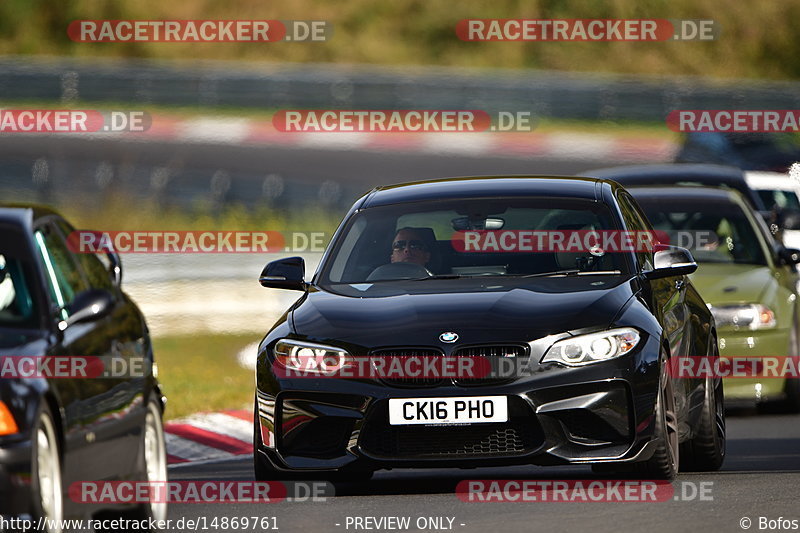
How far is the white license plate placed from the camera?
8.77m

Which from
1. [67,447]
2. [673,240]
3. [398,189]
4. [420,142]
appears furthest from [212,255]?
[420,142]

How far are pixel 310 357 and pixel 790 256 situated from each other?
612cm

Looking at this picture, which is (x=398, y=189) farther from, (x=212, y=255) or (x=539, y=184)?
(x=212, y=255)

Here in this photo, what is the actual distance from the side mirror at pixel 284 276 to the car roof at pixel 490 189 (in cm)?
62

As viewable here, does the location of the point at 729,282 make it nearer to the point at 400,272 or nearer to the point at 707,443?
the point at 707,443

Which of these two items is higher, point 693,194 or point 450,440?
point 693,194

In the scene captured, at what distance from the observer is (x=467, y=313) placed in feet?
29.9

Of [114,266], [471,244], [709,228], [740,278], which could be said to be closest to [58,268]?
[114,266]

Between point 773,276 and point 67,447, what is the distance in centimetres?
819

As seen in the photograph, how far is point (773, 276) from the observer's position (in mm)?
14039
